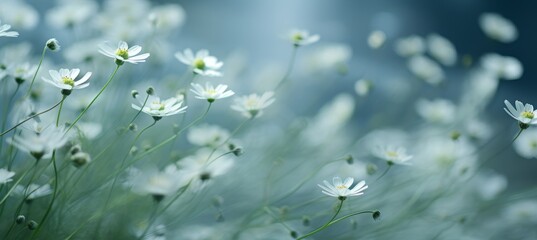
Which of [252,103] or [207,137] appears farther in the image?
[207,137]

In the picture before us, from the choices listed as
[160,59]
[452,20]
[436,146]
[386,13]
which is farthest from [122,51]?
[452,20]

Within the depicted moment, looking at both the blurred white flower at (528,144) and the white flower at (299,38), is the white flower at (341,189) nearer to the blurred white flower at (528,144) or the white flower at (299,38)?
the white flower at (299,38)

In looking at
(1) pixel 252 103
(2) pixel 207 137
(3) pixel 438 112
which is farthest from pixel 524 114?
(3) pixel 438 112

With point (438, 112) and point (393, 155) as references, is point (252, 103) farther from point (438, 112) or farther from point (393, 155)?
point (438, 112)

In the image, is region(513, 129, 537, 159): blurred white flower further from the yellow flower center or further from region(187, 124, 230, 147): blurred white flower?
the yellow flower center

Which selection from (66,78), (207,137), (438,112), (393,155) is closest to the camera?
(66,78)

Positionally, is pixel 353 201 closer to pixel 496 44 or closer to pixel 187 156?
pixel 187 156

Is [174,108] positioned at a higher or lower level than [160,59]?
lower

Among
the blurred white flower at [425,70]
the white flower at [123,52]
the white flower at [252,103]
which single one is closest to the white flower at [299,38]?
the white flower at [252,103]
